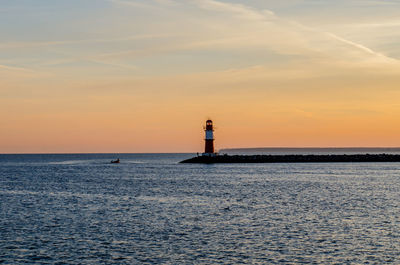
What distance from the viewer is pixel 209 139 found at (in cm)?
12756

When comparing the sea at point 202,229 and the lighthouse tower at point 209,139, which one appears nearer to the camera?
the sea at point 202,229

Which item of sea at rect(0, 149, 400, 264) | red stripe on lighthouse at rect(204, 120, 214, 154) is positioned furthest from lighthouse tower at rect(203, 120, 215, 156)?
sea at rect(0, 149, 400, 264)

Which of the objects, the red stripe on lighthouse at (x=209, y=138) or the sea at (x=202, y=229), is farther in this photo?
the red stripe on lighthouse at (x=209, y=138)

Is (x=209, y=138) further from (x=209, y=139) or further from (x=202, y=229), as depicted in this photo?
(x=202, y=229)

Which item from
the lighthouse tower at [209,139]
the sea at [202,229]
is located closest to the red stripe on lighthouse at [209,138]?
the lighthouse tower at [209,139]

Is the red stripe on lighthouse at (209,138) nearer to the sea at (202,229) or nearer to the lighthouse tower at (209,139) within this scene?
the lighthouse tower at (209,139)

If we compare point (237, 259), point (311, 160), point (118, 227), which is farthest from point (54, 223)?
point (311, 160)

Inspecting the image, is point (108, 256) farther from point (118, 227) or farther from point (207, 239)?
point (118, 227)

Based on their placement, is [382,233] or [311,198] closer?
[382,233]

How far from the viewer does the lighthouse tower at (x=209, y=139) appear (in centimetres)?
12381

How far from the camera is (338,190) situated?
6088 centimetres

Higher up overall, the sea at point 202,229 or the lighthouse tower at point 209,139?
the lighthouse tower at point 209,139

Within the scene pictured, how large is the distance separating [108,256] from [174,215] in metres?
13.8

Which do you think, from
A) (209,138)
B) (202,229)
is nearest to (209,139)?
(209,138)
